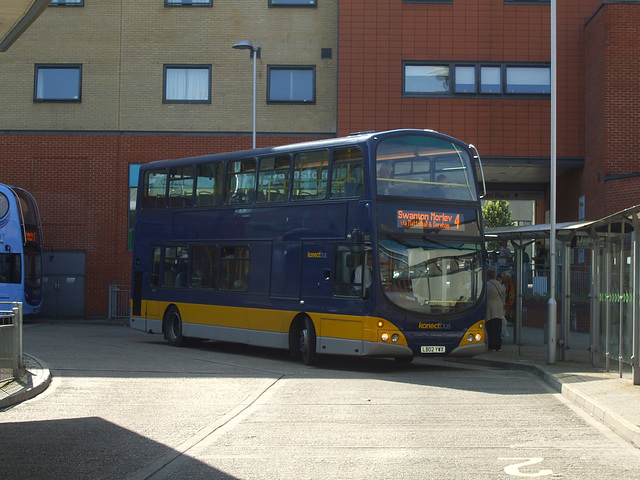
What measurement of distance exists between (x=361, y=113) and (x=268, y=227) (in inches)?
457

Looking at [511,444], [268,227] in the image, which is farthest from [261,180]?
[511,444]

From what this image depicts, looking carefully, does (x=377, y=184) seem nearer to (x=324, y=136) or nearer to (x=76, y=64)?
(x=324, y=136)

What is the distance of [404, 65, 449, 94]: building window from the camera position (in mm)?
28016

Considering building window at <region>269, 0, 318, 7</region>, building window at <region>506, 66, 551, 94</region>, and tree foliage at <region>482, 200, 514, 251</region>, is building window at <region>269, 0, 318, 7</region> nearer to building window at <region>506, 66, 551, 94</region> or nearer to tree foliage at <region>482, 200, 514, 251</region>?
building window at <region>506, 66, 551, 94</region>

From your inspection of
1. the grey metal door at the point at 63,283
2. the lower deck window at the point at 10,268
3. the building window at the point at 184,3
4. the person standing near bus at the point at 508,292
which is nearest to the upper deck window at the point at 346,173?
the person standing near bus at the point at 508,292

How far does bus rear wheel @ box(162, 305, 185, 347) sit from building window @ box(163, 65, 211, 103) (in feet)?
36.2

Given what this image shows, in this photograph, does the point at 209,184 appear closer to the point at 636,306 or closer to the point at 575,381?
the point at 575,381

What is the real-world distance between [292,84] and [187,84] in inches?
145

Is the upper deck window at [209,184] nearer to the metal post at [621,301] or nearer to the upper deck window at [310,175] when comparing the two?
the upper deck window at [310,175]

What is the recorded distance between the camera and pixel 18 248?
28859 mm

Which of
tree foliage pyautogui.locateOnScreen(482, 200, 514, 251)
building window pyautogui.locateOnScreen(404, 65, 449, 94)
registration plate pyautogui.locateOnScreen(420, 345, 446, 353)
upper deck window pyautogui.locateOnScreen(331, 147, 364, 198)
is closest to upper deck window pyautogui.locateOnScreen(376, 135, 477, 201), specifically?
upper deck window pyautogui.locateOnScreen(331, 147, 364, 198)

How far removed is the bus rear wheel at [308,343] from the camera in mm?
16094

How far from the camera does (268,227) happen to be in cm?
1752

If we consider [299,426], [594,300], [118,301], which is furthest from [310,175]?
[118,301]
